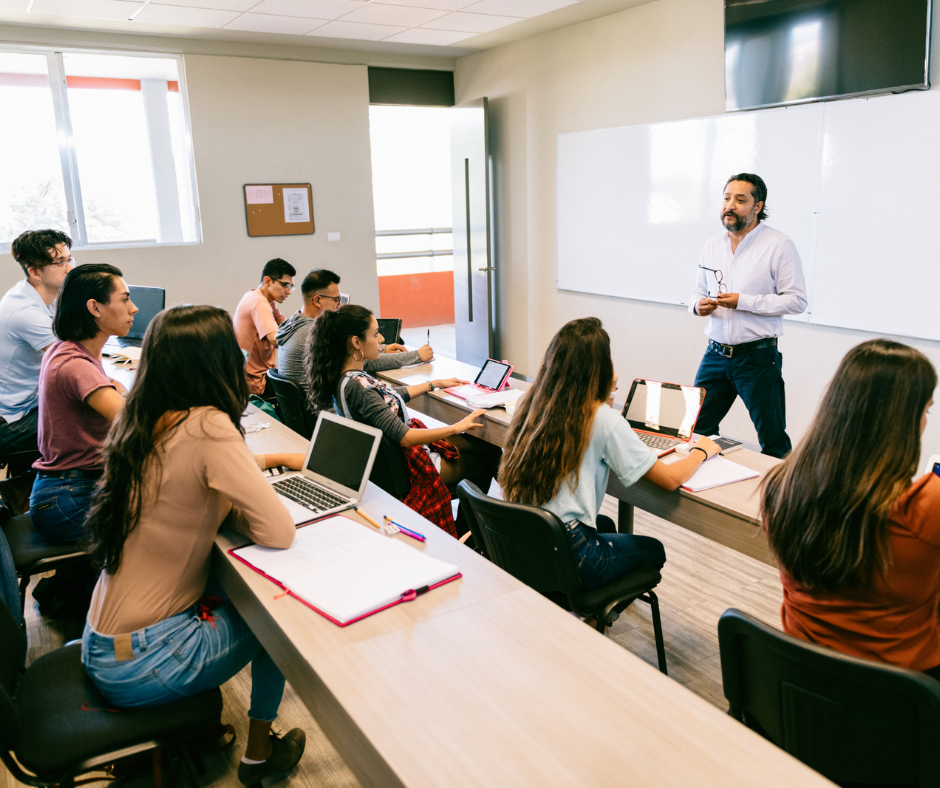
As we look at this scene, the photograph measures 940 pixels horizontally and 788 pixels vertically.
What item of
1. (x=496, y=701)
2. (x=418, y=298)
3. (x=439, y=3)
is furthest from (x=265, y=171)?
(x=496, y=701)

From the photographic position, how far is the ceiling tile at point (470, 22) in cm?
498

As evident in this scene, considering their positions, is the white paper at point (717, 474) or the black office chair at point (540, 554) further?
the white paper at point (717, 474)

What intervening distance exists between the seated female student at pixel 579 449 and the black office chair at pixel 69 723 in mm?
920

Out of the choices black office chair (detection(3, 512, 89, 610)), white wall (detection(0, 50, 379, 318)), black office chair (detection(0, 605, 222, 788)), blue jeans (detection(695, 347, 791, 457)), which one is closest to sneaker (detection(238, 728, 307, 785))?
black office chair (detection(0, 605, 222, 788))

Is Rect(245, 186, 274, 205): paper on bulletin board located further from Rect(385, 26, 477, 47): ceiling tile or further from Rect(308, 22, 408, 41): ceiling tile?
Rect(385, 26, 477, 47): ceiling tile

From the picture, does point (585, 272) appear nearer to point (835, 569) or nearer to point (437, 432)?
point (437, 432)

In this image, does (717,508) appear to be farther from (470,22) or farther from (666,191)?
(470,22)

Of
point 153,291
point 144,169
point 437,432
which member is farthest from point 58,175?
point 437,432

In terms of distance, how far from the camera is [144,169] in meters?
6.22

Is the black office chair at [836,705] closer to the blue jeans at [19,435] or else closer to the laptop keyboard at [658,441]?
the laptop keyboard at [658,441]

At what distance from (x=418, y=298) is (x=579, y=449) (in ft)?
23.9

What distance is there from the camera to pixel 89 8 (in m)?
4.56

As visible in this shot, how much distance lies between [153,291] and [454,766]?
4.10 m

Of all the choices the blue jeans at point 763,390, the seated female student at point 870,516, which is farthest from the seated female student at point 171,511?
the blue jeans at point 763,390
